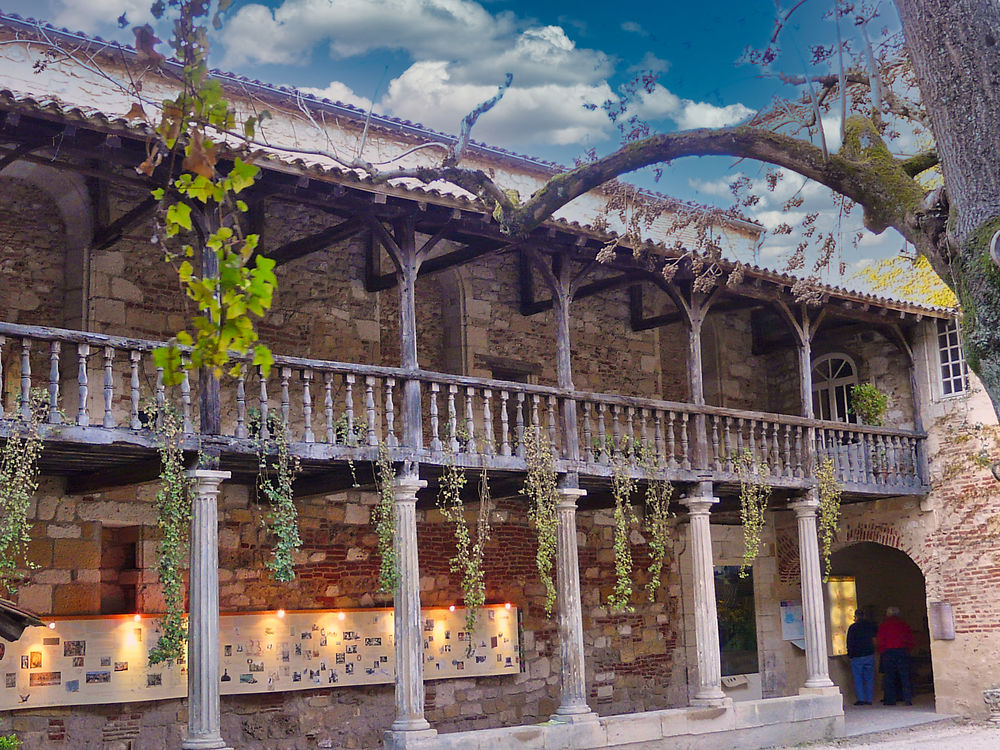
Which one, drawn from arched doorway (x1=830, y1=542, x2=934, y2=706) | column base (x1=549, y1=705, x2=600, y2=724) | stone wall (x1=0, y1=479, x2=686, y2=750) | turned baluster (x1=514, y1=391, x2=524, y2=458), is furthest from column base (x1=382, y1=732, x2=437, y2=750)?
arched doorway (x1=830, y1=542, x2=934, y2=706)

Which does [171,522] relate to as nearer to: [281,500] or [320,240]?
[281,500]

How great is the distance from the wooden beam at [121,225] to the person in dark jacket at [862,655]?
38.8 ft

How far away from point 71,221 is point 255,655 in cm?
475

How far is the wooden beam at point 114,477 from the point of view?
1048cm

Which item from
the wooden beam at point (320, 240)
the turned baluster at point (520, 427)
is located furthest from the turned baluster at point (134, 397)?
the turned baluster at point (520, 427)

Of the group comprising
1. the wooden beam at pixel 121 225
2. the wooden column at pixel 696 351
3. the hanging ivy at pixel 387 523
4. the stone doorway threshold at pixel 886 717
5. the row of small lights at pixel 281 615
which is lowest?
the stone doorway threshold at pixel 886 717

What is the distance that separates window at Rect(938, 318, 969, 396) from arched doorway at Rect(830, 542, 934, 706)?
14.6 ft

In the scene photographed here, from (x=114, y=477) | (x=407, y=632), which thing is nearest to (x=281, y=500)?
(x=114, y=477)

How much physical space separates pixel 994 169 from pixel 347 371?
24.1 feet

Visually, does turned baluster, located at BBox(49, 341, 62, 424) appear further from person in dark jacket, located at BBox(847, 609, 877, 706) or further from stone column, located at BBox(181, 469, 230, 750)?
person in dark jacket, located at BBox(847, 609, 877, 706)

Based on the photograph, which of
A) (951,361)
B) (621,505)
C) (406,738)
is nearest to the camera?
(406,738)

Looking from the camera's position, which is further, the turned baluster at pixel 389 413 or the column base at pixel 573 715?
the column base at pixel 573 715

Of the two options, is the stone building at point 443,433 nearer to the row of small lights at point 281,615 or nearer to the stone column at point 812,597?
the stone column at point 812,597

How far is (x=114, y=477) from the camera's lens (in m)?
11.0
